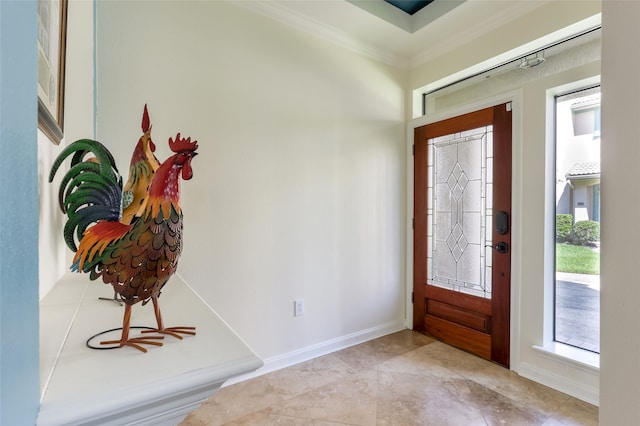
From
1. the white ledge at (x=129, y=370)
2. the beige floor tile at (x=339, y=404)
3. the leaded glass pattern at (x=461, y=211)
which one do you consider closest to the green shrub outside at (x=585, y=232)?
the leaded glass pattern at (x=461, y=211)

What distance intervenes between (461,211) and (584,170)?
813 mm

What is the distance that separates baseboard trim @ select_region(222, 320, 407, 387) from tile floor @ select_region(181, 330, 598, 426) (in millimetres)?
46

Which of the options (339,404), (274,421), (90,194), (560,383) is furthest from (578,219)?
(90,194)

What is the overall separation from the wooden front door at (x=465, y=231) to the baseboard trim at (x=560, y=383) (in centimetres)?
14

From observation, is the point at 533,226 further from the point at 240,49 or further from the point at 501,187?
the point at 240,49

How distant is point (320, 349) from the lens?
2389mm

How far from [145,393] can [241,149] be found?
1.76 metres

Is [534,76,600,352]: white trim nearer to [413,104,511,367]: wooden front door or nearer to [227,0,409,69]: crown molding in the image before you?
[413,104,511,367]: wooden front door

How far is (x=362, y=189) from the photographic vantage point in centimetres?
265

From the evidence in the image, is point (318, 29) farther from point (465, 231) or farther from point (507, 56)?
point (465, 231)

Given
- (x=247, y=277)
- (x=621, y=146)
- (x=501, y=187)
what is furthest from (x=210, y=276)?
(x=501, y=187)

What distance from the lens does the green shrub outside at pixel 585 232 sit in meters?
1.90

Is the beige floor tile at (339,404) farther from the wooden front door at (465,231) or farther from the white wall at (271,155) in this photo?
the wooden front door at (465,231)

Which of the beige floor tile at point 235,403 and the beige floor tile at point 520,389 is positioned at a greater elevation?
the beige floor tile at point 235,403
